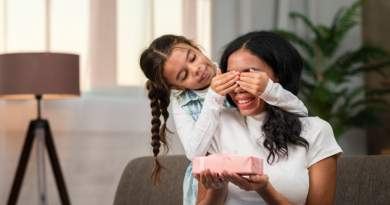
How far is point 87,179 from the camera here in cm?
357

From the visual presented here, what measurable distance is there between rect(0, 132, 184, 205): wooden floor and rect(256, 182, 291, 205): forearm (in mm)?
2518

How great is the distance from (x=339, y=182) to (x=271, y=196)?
0.52 metres

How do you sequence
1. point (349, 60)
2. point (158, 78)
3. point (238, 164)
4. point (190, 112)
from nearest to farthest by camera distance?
point (238, 164), point (190, 112), point (158, 78), point (349, 60)

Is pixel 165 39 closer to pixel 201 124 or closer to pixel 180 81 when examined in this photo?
pixel 180 81

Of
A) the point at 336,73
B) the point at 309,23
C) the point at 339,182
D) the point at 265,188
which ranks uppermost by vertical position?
the point at 309,23

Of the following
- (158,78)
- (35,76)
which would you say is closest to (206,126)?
(158,78)

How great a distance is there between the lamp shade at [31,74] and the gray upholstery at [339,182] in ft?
3.88

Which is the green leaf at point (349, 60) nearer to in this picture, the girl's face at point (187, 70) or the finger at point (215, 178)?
the girl's face at point (187, 70)

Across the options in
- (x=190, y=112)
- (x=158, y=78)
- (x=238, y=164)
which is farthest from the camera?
(x=158, y=78)

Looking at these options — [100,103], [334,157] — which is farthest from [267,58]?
[100,103]

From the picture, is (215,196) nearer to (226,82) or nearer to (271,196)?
(271,196)

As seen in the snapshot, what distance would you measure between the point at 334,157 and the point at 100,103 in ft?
8.52

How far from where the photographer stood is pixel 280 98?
52.9 inches

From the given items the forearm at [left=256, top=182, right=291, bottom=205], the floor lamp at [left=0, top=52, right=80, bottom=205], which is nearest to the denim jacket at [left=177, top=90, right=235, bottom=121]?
the forearm at [left=256, top=182, right=291, bottom=205]
